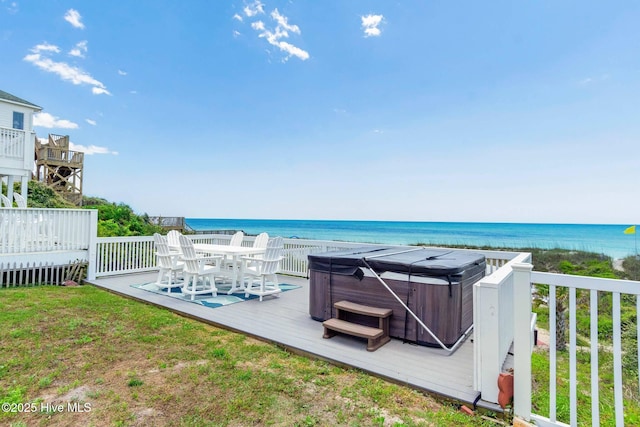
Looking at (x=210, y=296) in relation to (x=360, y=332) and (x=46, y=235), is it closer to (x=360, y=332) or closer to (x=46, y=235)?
(x=360, y=332)

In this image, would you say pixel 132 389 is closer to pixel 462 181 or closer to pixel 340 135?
pixel 340 135

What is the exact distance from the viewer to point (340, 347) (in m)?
3.45

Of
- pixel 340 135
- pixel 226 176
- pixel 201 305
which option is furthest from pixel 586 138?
pixel 226 176

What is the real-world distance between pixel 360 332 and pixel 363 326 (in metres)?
0.33

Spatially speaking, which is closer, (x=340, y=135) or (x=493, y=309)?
(x=493, y=309)

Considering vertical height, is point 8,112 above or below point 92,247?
above

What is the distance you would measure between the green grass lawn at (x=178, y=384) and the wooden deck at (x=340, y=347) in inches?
4.9

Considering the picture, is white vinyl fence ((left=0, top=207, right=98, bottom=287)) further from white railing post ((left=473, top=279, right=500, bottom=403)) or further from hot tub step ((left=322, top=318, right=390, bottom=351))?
white railing post ((left=473, top=279, right=500, bottom=403))

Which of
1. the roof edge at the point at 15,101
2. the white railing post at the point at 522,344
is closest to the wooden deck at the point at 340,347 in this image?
the white railing post at the point at 522,344

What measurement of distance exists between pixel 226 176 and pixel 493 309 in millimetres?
21666

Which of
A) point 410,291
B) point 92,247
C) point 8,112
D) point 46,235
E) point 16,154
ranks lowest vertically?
point 410,291

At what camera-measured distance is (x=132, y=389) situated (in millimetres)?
2559

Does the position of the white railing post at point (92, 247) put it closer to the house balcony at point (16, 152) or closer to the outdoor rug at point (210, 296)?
the outdoor rug at point (210, 296)

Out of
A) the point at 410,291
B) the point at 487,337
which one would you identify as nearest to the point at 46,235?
the point at 410,291
